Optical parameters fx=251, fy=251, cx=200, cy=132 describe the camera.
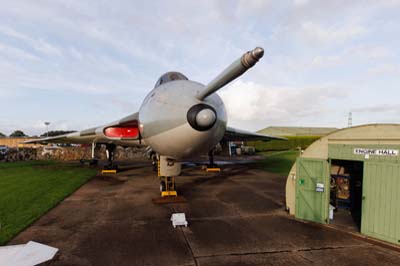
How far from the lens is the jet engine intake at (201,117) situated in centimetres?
487

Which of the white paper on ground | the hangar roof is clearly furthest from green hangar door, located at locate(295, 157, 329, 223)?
the hangar roof

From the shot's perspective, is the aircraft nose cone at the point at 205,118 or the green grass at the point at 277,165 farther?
the green grass at the point at 277,165

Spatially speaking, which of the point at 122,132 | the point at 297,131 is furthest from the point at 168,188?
the point at 297,131

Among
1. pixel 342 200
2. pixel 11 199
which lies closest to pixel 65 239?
pixel 11 199

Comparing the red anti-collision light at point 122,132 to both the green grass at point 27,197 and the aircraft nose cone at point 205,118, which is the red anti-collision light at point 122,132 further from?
the aircraft nose cone at point 205,118

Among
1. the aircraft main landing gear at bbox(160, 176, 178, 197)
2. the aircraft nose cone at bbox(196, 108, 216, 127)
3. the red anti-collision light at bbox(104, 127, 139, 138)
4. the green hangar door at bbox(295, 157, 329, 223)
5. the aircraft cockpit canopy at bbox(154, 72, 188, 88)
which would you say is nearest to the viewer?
the aircraft nose cone at bbox(196, 108, 216, 127)

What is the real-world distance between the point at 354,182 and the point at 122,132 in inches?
330

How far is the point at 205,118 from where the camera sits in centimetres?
486

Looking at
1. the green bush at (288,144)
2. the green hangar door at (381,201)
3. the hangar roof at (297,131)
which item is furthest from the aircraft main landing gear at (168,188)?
the hangar roof at (297,131)

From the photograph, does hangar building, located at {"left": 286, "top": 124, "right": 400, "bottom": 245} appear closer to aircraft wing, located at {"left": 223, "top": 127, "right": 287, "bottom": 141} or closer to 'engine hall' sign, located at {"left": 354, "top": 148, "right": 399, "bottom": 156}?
'engine hall' sign, located at {"left": 354, "top": 148, "right": 399, "bottom": 156}

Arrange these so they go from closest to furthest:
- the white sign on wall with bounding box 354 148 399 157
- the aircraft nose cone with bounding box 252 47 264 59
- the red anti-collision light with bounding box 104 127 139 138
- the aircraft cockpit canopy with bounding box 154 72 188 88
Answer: the aircraft nose cone with bounding box 252 47 264 59
the white sign on wall with bounding box 354 148 399 157
the aircraft cockpit canopy with bounding box 154 72 188 88
the red anti-collision light with bounding box 104 127 139 138

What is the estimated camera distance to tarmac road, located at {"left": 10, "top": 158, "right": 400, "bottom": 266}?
4.94 m

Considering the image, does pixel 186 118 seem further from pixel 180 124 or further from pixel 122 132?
pixel 122 132

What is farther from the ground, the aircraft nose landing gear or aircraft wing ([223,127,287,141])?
aircraft wing ([223,127,287,141])
